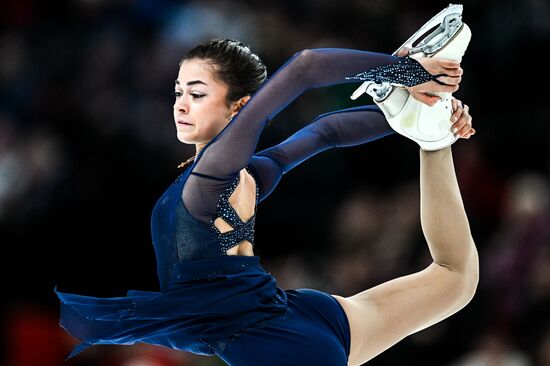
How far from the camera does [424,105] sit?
3.91 m

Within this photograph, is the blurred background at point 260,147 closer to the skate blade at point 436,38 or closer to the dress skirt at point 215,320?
the skate blade at point 436,38

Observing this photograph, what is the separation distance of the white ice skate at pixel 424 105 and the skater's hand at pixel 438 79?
0.03 m

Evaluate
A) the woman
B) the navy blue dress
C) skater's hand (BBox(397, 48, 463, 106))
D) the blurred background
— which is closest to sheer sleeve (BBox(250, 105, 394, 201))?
the woman

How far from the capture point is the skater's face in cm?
377

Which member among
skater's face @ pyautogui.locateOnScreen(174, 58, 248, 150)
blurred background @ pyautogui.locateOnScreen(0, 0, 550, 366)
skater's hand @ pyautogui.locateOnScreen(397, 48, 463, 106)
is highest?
skater's face @ pyautogui.locateOnScreen(174, 58, 248, 150)

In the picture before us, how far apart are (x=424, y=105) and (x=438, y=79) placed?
153mm

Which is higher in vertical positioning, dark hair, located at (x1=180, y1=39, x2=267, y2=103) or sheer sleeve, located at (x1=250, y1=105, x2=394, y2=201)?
dark hair, located at (x1=180, y1=39, x2=267, y2=103)

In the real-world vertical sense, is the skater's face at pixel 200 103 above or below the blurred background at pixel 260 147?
above

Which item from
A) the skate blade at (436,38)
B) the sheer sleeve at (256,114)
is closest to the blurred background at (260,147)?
the skate blade at (436,38)

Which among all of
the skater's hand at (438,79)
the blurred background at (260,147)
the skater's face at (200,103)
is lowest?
the blurred background at (260,147)

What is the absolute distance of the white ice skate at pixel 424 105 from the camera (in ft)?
12.5

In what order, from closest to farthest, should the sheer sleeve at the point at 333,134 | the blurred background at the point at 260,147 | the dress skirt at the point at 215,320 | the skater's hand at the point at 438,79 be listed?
the dress skirt at the point at 215,320 < the skater's hand at the point at 438,79 < the sheer sleeve at the point at 333,134 < the blurred background at the point at 260,147

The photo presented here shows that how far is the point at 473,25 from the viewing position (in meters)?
7.86

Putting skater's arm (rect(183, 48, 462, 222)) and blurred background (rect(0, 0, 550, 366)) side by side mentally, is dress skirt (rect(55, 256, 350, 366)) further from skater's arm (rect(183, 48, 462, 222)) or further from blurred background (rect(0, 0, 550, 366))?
blurred background (rect(0, 0, 550, 366))
